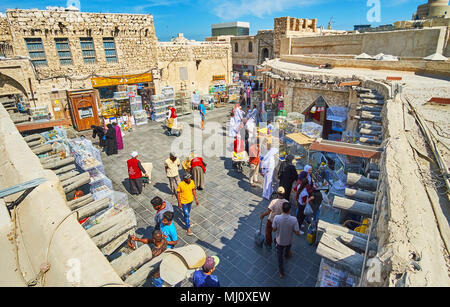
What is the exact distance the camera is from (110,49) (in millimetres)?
17047

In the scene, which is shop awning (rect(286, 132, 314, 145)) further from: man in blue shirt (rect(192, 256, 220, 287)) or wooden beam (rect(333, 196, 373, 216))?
man in blue shirt (rect(192, 256, 220, 287))

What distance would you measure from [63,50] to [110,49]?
274 cm

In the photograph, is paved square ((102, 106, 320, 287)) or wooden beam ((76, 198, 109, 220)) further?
paved square ((102, 106, 320, 287))

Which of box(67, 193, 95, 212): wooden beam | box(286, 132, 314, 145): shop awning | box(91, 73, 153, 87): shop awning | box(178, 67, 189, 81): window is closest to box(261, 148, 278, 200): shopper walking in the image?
box(286, 132, 314, 145): shop awning

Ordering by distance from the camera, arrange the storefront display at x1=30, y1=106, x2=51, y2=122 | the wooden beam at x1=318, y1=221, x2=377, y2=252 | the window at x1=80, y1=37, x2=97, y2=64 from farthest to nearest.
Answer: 1. the window at x1=80, y1=37, x2=97, y2=64
2. the storefront display at x1=30, y1=106, x2=51, y2=122
3. the wooden beam at x1=318, y1=221, x2=377, y2=252

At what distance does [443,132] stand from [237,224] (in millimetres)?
5042

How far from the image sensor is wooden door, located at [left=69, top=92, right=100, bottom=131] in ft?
51.8

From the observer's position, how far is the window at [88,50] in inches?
632

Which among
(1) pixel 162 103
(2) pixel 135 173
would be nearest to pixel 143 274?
(2) pixel 135 173

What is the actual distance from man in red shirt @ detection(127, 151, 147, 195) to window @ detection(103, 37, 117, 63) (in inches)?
460

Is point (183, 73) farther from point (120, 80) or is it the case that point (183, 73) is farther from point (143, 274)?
point (143, 274)

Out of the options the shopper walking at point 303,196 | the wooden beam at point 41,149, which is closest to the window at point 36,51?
the wooden beam at point 41,149

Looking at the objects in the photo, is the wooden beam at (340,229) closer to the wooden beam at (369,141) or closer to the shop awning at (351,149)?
the shop awning at (351,149)
